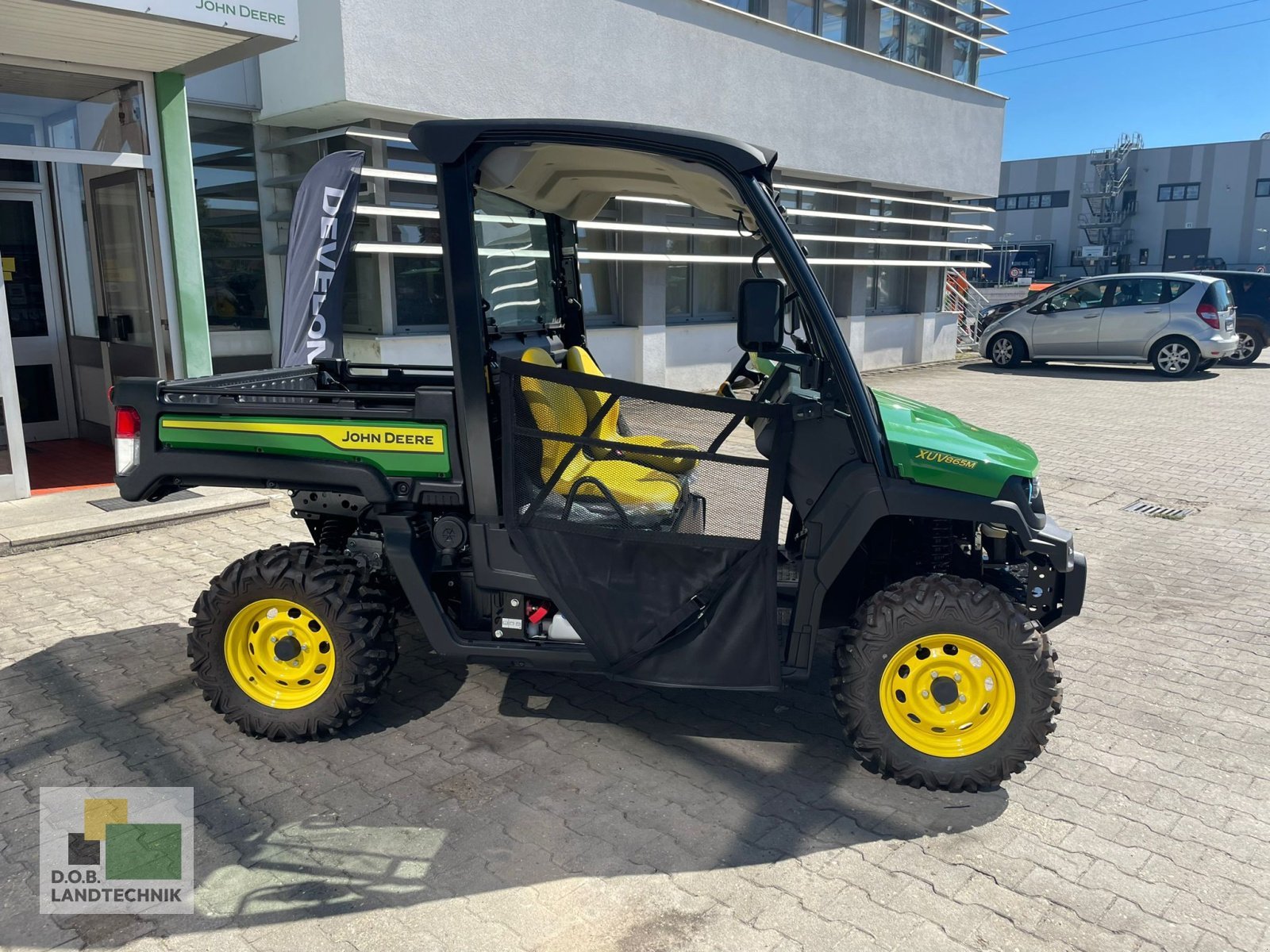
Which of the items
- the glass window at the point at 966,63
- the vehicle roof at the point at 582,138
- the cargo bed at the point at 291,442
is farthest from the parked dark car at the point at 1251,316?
the cargo bed at the point at 291,442

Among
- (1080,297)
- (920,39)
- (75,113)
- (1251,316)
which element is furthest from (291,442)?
(1251,316)

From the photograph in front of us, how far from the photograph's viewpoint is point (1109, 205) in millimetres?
57406

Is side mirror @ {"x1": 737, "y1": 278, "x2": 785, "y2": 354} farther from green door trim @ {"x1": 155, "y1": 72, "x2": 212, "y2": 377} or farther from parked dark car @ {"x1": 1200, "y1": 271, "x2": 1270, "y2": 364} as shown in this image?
parked dark car @ {"x1": 1200, "y1": 271, "x2": 1270, "y2": 364}

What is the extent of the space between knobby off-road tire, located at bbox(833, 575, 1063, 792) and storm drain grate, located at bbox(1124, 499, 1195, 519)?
5.12 meters

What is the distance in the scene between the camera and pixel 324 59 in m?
8.97

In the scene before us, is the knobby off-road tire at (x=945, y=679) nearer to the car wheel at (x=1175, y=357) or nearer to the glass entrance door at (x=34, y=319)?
the glass entrance door at (x=34, y=319)

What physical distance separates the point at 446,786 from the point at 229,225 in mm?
8206

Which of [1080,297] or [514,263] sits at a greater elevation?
[514,263]

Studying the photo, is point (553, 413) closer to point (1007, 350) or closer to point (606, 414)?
point (606, 414)

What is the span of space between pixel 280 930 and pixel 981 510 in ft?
8.60

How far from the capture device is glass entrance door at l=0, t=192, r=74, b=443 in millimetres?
8852

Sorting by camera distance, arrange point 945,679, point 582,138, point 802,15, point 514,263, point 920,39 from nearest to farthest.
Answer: point 582,138, point 945,679, point 514,263, point 802,15, point 920,39

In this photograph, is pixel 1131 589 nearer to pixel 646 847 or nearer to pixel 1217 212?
pixel 646 847

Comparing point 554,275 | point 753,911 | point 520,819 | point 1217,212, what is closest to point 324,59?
point 554,275
